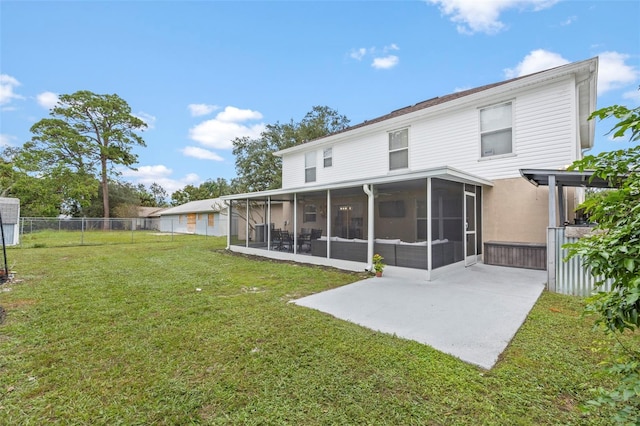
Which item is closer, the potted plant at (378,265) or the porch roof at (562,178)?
the porch roof at (562,178)

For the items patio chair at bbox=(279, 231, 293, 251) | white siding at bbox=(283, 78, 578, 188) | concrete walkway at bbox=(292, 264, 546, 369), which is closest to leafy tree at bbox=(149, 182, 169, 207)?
patio chair at bbox=(279, 231, 293, 251)

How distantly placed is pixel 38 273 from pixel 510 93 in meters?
13.7

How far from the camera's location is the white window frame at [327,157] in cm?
1261

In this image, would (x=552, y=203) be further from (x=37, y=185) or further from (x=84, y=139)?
(x=84, y=139)

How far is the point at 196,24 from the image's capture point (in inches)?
421

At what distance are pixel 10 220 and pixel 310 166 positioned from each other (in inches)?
560

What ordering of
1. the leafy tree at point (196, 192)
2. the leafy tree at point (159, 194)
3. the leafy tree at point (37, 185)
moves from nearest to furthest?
the leafy tree at point (37, 185), the leafy tree at point (196, 192), the leafy tree at point (159, 194)

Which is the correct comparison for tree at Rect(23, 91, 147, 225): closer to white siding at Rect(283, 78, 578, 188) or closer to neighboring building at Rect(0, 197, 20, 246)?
neighboring building at Rect(0, 197, 20, 246)

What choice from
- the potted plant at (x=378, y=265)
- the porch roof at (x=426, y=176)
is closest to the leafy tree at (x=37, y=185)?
the porch roof at (x=426, y=176)

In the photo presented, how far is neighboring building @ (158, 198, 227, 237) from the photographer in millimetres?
23000

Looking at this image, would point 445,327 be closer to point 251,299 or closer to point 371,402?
point 371,402

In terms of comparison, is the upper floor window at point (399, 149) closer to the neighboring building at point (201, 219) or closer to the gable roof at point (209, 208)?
the neighboring building at point (201, 219)

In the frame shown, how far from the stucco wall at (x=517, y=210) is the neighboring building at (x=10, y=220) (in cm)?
1982

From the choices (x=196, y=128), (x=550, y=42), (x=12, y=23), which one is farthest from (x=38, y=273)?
(x=196, y=128)
